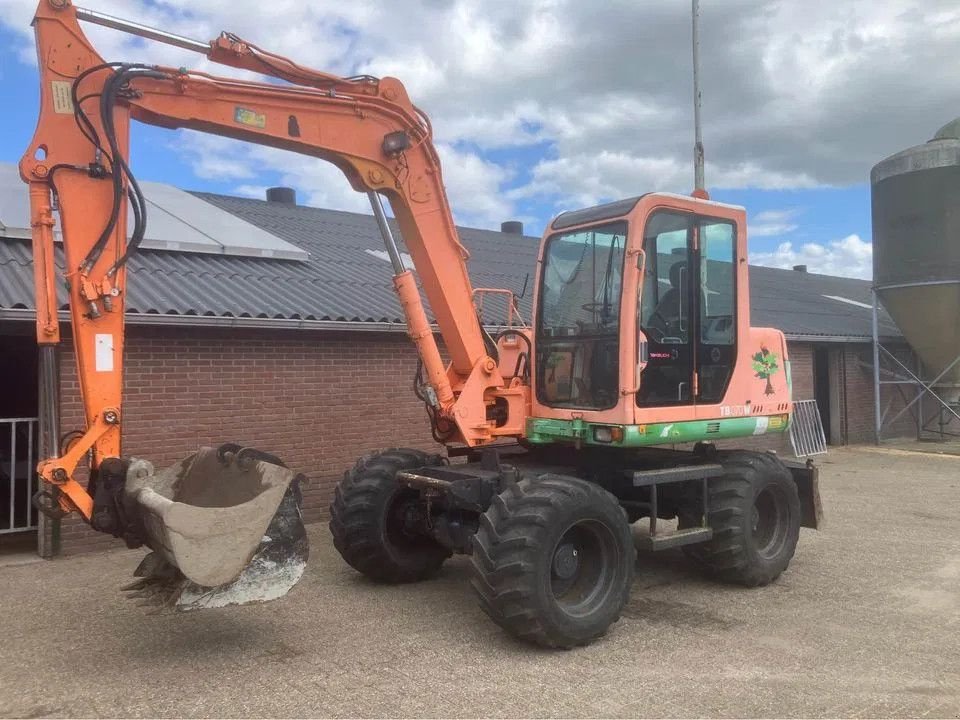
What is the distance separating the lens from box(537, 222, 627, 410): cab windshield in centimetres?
592

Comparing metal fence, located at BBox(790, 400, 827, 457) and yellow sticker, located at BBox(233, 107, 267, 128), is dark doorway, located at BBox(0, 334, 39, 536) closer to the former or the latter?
yellow sticker, located at BBox(233, 107, 267, 128)

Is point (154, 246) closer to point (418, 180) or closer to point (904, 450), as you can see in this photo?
point (418, 180)

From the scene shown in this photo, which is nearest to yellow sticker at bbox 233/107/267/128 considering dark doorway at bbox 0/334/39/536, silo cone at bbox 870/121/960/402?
dark doorway at bbox 0/334/39/536

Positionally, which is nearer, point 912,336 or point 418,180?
point 418,180

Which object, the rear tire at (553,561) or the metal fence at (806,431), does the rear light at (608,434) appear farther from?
the metal fence at (806,431)

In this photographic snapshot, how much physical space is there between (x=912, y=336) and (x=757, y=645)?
1315cm

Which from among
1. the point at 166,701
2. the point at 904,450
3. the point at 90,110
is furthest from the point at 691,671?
the point at 904,450

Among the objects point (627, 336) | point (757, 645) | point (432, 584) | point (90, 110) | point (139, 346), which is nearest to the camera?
point (90, 110)

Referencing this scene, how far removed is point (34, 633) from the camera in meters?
5.34

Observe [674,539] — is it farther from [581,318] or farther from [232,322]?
[232,322]

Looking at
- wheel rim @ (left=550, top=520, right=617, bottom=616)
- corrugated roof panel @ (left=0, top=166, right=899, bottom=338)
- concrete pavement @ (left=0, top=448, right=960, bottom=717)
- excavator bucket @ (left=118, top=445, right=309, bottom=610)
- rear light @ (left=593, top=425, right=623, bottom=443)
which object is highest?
corrugated roof panel @ (left=0, top=166, right=899, bottom=338)

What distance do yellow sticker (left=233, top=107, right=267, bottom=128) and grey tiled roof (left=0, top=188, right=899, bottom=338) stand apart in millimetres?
3100

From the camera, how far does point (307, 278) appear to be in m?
10.3

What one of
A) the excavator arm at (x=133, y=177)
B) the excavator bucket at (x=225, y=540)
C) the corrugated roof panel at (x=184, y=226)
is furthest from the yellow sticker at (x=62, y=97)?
the corrugated roof panel at (x=184, y=226)
